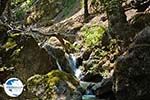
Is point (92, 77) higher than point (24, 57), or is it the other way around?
point (24, 57)

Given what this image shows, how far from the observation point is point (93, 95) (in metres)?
13.8

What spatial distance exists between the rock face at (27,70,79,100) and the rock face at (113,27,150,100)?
5.04 feet

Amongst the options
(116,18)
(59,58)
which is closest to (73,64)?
(59,58)

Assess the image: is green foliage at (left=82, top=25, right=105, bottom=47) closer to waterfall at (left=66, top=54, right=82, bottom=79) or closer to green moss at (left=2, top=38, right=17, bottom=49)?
waterfall at (left=66, top=54, right=82, bottom=79)

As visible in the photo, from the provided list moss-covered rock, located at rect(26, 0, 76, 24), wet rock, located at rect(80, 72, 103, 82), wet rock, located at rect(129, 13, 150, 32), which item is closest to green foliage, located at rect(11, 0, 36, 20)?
moss-covered rock, located at rect(26, 0, 76, 24)

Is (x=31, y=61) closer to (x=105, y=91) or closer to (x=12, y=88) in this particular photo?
(x=105, y=91)

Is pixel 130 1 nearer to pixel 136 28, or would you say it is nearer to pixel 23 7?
pixel 136 28

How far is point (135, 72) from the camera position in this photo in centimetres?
1083

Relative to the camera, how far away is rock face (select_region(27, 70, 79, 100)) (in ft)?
36.8

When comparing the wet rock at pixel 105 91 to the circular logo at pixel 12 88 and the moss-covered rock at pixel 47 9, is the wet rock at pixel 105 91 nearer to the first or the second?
the circular logo at pixel 12 88

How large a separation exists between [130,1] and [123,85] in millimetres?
12090

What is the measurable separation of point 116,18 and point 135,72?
5630 millimetres

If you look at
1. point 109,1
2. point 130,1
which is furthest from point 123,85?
point 130,1

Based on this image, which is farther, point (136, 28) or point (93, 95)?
point (136, 28)
